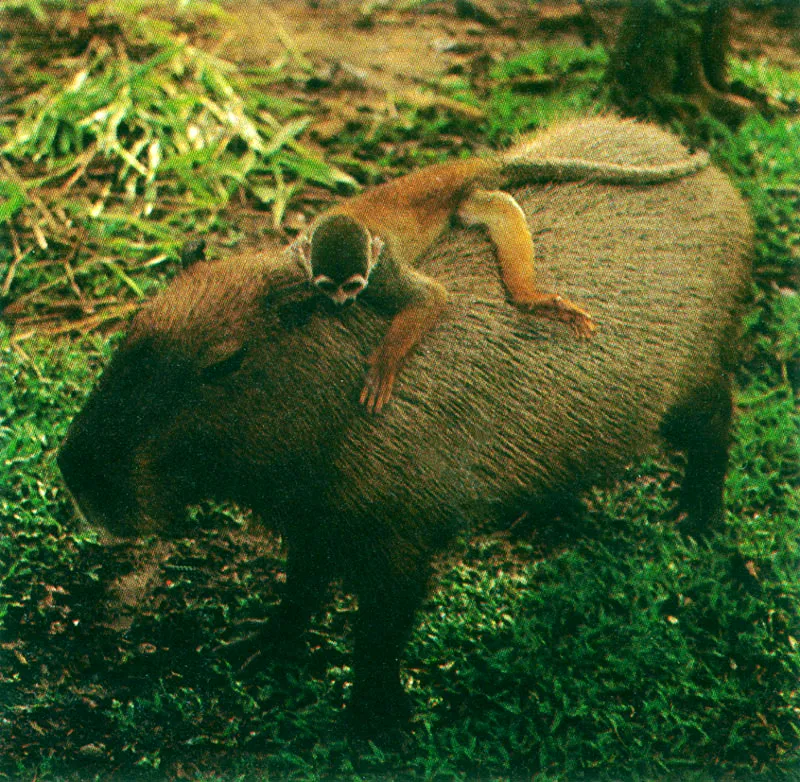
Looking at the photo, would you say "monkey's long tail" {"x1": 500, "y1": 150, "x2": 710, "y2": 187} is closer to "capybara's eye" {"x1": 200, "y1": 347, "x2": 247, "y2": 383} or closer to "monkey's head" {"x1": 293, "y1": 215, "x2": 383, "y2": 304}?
"monkey's head" {"x1": 293, "y1": 215, "x2": 383, "y2": 304}

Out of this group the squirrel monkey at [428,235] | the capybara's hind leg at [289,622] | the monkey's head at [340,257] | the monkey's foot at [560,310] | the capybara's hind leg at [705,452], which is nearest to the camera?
the monkey's head at [340,257]

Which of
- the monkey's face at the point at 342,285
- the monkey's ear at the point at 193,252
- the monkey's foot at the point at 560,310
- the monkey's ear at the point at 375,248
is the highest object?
the monkey's ear at the point at 375,248

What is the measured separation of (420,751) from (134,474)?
4.08 ft

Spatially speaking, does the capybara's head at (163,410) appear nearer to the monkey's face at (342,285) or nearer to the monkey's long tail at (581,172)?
the monkey's face at (342,285)

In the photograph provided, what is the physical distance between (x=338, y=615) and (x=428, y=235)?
1.35 m

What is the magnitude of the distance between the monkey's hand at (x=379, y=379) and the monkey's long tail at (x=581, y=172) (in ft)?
2.54

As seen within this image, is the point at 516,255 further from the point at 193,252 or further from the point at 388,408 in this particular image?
the point at 193,252

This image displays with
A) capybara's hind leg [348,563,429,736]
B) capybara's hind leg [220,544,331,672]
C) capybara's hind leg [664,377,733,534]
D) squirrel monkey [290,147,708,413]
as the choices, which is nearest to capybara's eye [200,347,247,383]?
squirrel monkey [290,147,708,413]

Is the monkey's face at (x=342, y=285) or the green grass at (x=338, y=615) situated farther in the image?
the green grass at (x=338, y=615)

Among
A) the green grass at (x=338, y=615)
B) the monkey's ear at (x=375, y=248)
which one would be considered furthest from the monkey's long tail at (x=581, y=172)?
the green grass at (x=338, y=615)

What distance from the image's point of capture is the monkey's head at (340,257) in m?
2.54

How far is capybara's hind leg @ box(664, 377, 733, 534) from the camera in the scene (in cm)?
370

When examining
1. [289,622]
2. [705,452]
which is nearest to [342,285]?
[289,622]

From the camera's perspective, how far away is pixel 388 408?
118 inches
